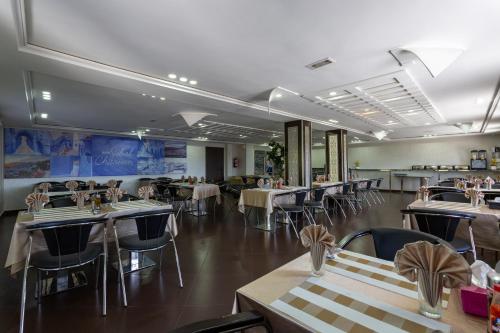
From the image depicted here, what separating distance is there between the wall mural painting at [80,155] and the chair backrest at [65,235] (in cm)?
720

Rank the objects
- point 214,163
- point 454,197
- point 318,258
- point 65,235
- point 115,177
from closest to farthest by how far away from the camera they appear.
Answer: point 318,258 → point 65,235 → point 454,197 → point 115,177 → point 214,163

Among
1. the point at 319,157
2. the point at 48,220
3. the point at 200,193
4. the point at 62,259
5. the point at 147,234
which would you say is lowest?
the point at 62,259

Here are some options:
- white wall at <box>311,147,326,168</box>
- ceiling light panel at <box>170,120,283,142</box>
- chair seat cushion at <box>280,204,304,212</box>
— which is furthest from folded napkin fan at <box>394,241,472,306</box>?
white wall at <box>311,147,326,168</box>

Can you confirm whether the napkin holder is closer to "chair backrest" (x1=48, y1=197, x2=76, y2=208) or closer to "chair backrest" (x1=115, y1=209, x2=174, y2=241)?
"chair backrest" (x1=115, y1=209, x2=174, y2=241)

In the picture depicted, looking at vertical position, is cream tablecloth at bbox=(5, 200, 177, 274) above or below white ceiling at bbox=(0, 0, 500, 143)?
below

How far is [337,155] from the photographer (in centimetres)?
866

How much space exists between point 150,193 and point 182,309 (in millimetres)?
1924

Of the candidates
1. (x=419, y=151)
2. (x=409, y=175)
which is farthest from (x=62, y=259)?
(x=419, y=151)

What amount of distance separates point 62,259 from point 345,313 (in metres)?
2.45

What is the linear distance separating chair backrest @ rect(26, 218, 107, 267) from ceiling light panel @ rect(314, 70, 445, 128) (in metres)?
3.91

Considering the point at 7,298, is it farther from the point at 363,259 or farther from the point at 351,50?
the point at 351,50

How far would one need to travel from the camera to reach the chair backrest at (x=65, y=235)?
6.84ft

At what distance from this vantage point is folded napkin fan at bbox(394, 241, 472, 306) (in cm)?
83

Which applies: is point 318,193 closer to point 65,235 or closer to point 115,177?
point 65,235
